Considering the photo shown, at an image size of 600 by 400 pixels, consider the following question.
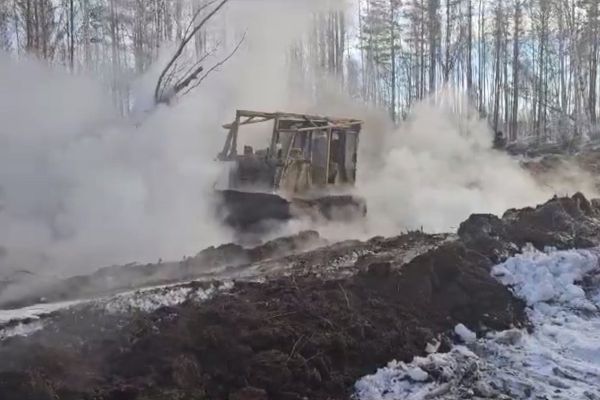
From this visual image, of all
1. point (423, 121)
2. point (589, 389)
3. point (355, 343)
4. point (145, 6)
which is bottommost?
point (589, 389)

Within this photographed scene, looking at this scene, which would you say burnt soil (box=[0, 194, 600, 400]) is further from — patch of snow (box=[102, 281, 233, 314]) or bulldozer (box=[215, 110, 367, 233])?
bulldozer (box=[215, 110, 367, 233])

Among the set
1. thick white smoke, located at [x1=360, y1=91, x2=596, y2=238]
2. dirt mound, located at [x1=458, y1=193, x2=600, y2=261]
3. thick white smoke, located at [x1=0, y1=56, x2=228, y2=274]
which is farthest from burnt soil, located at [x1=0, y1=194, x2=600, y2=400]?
thick white smoke, located at [x1=360, y1=91, x2=596, y2=238]

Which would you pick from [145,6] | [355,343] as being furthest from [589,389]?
[145,6]

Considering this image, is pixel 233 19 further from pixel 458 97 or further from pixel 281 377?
pixel 458 97

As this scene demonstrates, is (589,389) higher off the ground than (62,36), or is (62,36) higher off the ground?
(62,36)

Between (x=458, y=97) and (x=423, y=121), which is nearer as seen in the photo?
(x=423, y=121)

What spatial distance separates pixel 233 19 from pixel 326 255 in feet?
29.1

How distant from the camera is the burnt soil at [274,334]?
480cm

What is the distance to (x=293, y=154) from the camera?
42.0 feet

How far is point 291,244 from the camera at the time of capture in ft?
34.9

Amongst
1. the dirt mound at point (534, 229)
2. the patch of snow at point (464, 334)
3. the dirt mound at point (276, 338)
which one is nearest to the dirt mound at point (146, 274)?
the dirt mound at point (276, 338)

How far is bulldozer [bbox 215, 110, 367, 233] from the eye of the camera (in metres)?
11.7

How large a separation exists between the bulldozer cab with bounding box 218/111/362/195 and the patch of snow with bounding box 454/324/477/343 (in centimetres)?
603

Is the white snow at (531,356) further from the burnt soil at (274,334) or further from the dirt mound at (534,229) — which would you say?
the dirt mound at (534,229)
